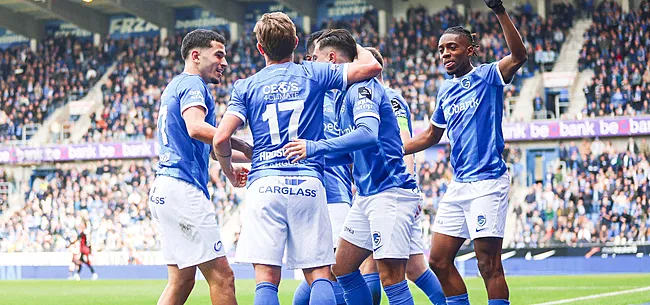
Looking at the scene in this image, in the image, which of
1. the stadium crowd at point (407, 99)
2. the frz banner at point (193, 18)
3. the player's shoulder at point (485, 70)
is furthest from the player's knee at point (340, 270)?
the frz banner at point (193, 18)

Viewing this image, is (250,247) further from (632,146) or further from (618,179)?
(632,146)

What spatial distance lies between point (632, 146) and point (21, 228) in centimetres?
2120

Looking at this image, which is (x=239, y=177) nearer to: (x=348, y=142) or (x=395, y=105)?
(x=348, y=142)

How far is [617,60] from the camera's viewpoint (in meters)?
31.8

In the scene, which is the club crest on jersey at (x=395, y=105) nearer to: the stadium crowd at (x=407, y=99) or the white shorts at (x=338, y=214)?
the white shorts at (x=338, y=214)

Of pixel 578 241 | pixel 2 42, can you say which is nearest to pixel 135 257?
pixel 578 241

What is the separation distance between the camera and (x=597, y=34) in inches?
1315

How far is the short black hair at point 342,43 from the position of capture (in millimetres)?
7582

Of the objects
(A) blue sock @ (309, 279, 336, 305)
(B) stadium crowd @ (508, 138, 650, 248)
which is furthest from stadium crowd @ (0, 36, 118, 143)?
(A) blue sock @ (309, 279, 336, 305)

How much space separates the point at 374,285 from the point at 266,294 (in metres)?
2.48

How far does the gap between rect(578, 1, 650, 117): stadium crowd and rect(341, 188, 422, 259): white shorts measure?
23885 millimetres

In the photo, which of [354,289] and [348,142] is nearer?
[348,142]

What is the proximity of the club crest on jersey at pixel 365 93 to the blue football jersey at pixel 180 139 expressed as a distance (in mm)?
1151

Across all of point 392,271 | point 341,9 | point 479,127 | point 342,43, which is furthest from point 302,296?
point 341,9
